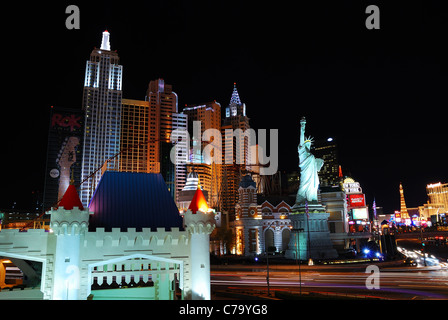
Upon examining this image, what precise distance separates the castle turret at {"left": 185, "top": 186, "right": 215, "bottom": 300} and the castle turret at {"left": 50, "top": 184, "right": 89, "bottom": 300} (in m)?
5.13

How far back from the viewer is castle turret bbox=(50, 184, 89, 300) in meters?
13.9

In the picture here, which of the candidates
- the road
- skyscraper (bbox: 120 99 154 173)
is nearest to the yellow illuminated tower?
skyscraper (bbox: 120 99 154 173)

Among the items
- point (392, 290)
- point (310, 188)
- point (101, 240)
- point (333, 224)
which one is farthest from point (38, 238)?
point (333, 224)

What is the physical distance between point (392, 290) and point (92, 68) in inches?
4556

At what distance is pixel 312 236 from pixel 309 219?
293cm

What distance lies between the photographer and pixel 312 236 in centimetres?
5381

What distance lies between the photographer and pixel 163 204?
57.5 feet

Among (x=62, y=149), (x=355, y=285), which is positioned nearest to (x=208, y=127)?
(x=62, y=149)

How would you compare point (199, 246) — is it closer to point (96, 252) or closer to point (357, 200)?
point (96, 252)

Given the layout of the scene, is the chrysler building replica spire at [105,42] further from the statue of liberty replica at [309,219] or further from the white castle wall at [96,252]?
the white castle wall at [96,252]

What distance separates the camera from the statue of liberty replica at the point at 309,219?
5300 centimetres

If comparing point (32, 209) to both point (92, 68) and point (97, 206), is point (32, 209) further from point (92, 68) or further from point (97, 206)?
point (97, 206)

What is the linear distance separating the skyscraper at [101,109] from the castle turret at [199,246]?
101 meters

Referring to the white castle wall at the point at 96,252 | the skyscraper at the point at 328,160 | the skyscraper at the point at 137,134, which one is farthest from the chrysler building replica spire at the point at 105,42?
the skyscraper at the point at 328,160
